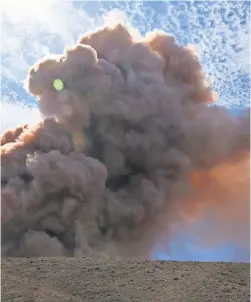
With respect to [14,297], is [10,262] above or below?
above

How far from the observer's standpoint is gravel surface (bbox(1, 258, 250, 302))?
12.8m

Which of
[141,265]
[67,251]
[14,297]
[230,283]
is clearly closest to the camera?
[14,297]

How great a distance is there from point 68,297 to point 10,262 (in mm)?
3363

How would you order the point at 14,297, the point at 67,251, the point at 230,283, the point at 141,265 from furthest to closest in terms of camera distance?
the point at 67,251
the point at 141,265
the point at 230,283
the point at 14,297

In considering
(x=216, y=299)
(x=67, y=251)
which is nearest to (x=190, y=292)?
(x=216, y=299)

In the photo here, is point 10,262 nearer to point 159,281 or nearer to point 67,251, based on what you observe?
point 159,281

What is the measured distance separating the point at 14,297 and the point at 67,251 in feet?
59.3

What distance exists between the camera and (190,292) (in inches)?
517

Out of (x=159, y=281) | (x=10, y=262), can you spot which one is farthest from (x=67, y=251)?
(x=159, y=281)

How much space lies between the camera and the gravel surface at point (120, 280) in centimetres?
1282

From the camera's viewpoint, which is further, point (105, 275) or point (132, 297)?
point (105, 275)

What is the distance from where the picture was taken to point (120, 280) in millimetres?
13922

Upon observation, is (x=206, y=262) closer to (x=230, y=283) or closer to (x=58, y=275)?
(x=230, y=283)

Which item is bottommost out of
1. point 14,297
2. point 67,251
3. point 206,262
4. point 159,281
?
point 14,297
